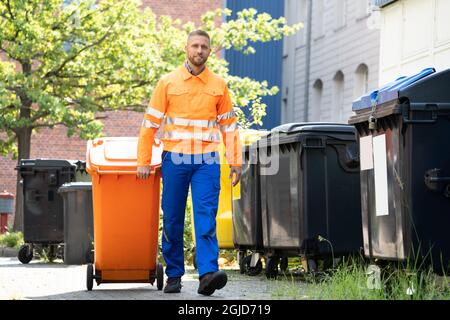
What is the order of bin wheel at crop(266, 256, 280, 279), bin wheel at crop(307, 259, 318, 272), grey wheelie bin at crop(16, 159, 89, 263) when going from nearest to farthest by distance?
bin wheel at crop(307, 259, 318, 272) → bin wheel at crop(266, 256, 280, 279) → grey wheelie bin at crop(16, 159, 89, 263)

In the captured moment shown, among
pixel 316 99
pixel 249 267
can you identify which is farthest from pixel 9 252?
pixel 316 99

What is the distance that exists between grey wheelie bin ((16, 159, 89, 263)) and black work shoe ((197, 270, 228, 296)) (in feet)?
24.4

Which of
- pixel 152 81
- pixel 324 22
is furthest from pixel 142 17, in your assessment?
pixel 324 22

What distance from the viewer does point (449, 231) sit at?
26.9ft

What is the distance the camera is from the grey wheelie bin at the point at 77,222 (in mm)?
15016

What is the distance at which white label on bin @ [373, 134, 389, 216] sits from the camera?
341 inches

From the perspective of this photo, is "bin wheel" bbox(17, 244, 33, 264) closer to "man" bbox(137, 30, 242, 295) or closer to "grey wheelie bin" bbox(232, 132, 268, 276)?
"grey wheelie bin" bbox(232, 132, 268, 276)

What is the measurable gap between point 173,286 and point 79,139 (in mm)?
24214

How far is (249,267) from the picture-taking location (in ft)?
41.4

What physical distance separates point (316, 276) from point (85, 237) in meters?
4.90

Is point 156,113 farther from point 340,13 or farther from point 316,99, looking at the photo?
point 316,99

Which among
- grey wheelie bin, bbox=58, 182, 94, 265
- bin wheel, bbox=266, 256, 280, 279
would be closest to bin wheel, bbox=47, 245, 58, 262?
grey wheelie bin, bbox=58, 182, 94, 265
